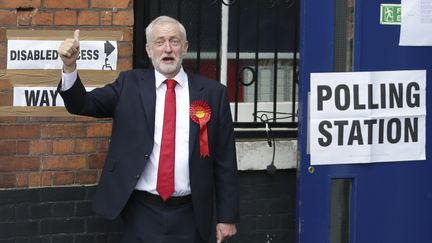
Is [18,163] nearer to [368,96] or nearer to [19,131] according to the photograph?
[19,131]

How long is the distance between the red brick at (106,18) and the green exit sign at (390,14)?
5.54 feet

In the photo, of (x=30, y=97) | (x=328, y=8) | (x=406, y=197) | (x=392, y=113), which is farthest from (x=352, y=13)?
(x=30, y=97)

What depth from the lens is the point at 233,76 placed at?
17.2ft

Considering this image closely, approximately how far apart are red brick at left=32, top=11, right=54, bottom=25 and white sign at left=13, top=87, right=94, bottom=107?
1.29ft

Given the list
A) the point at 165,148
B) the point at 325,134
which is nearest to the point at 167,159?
the point at 165,148

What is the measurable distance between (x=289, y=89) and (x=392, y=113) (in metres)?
0.77

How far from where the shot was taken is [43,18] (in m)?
4.62

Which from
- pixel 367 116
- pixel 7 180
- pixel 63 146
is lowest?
pixel 7 180

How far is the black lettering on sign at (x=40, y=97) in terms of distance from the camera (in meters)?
4.65

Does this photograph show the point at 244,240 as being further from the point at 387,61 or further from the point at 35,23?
the point at 35,23

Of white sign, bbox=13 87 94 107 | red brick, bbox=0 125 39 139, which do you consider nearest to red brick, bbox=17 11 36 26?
white sign, bbox=13 87 94 107

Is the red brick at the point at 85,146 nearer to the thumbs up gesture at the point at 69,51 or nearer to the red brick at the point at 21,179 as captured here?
the red brick at the point at 21,179

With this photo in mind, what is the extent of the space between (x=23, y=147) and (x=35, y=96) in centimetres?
31

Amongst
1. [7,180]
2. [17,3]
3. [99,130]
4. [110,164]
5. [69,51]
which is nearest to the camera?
[69,51]
